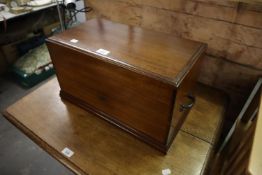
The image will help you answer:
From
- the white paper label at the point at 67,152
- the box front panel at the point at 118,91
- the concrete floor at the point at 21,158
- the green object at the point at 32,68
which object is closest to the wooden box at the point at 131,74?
the box front panel at the point at 118,91

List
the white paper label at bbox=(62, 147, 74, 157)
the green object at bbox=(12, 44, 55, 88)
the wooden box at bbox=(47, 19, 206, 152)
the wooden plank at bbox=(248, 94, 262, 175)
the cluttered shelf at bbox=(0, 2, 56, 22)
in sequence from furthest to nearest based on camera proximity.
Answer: the green object at bbox=(12, 44, 55, 88) → the cluttered shelf at bbox=(0, 2, 56, 22) → the white paper label at bbox=(62, 147, 74, 157) → the wooden box at bbox=(47, 19, 206, 152) → the wooden plank at bbox=(248, 94, 262, 175)

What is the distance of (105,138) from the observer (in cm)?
A: 73

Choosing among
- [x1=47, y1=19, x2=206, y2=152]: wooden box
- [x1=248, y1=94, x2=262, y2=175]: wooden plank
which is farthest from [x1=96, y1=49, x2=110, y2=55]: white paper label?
[x1=248, y1=94, x2=262, y2=175]: wooden plank

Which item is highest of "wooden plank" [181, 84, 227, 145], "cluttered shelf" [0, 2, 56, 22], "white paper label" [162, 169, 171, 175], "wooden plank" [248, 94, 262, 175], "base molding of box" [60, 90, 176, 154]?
"wooden plank" [248, 94, 262, 175]

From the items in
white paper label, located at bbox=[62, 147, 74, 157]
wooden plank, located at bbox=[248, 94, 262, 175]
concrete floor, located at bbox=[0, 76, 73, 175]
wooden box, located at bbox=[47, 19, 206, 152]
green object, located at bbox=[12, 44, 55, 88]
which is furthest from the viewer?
green object, located at bbox=[12, 44, 55, 88]

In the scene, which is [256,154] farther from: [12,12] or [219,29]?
[12,12]

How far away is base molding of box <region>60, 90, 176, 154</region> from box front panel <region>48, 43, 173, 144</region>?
14mm

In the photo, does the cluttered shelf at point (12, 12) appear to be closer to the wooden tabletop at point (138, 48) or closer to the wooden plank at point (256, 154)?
the wooden tabletop at point (138, 48)

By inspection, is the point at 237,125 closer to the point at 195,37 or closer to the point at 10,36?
the point at 195,37

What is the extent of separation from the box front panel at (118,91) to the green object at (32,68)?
47.5 inches

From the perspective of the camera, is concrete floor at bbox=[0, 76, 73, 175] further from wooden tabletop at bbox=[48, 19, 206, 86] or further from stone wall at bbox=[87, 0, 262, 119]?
stone wall at bbox=[87, 0, 262, 119]

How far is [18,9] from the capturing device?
67.4 inches

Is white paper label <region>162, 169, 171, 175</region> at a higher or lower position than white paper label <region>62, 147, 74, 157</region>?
lower

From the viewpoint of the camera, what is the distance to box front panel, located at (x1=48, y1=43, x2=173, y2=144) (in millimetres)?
568
